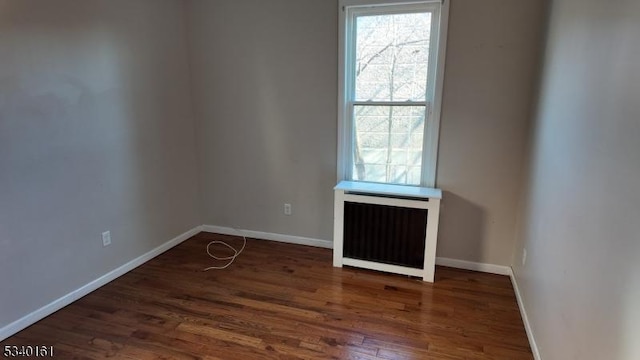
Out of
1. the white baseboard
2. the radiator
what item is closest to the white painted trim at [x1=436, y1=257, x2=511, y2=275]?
the radiator

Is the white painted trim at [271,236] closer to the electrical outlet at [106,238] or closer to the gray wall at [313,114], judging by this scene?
the gray wall at [313,114]

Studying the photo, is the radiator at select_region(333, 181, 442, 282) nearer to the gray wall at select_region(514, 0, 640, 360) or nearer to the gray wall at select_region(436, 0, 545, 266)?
the gray wall at select_region(436, 0, 545, 266)

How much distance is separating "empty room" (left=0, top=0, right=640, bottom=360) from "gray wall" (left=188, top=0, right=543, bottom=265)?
16 mm

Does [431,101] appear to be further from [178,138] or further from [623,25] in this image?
A: [178,138]

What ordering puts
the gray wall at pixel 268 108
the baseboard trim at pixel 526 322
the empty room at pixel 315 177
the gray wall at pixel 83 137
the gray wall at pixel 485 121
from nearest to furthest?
the empty room at pixel 315 177, the baseboard trim at pixel 526 322, the gray wall at pixel 83 137, the gray wall at pixel 485 121, the gray wall at pixel 268 108

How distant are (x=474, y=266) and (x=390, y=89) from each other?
165cm

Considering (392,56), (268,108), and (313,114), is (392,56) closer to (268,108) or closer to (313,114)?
(313,114)

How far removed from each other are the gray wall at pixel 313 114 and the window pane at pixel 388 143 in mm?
215

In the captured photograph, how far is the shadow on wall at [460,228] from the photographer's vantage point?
10.1ft

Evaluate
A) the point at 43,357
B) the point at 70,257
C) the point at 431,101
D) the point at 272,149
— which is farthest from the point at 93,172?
the point at 431,101

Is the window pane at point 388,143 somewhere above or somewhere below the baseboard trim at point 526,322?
above

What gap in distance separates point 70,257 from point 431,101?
2928 mm

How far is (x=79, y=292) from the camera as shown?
8.77 ft

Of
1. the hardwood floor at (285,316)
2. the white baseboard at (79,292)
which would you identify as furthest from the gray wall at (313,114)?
the white baseboard at (79,292)
